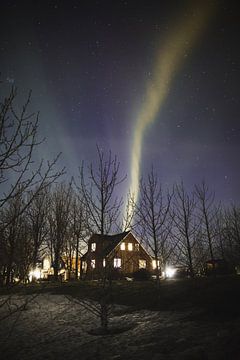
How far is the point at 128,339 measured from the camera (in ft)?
24.3

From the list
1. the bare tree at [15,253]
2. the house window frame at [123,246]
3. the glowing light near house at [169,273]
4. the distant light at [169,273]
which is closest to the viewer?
the bare tree at [15,253]

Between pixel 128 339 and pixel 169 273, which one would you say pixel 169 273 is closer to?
pixel 169 273

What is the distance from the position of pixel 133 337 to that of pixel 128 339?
0.21 meters

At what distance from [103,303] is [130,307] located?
4907 millimetres

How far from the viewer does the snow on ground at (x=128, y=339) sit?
5809 millimetres

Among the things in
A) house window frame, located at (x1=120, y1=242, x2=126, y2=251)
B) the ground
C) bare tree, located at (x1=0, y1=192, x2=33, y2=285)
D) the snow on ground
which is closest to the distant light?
house window frame, located at (x1=120, y1=242, x2=126, y2=251)

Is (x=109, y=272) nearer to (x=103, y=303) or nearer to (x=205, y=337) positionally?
(x=103, y=303)

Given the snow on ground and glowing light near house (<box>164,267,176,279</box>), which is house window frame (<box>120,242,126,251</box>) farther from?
the snow on ground

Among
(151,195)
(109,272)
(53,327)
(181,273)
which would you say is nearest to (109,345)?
(109,272)

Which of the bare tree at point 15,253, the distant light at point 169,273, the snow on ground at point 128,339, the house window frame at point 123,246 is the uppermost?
the house window frame at point 123,246

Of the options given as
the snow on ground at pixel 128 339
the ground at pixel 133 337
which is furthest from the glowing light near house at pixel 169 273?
the snow on ground at pixel 128 339

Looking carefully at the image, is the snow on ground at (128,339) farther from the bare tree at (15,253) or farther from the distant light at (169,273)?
Result: the distant light at (169,273)

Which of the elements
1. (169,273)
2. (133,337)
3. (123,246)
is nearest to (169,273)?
(169,273)

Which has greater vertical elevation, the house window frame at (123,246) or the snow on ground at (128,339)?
the house window frame at (123,246)
